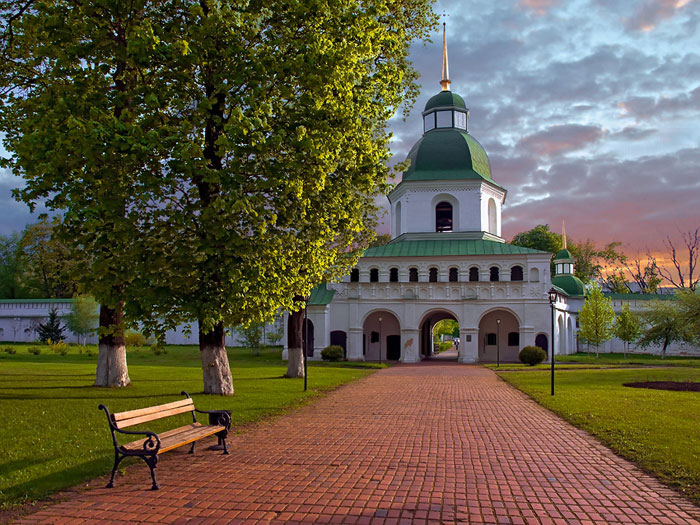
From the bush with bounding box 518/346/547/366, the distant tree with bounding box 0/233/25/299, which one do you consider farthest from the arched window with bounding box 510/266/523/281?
the distant tree with bounding box 0/233/25/299

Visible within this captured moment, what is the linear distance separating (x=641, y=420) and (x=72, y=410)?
1261 cm

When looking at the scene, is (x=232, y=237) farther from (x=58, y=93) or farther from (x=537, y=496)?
(x=537, y=496)

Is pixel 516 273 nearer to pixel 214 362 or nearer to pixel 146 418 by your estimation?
pixel 214 362

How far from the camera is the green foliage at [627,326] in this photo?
49688 millimetres

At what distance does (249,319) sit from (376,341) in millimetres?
32567

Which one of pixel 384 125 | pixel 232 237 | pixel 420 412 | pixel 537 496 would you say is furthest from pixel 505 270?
pixel 537 496

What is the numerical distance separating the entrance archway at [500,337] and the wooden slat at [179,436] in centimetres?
3784

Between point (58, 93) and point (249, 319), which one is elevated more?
point (58, 93)

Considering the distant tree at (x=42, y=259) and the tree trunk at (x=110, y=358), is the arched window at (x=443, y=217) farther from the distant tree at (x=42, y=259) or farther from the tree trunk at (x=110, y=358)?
the tree trunk at (x=110, y=358)

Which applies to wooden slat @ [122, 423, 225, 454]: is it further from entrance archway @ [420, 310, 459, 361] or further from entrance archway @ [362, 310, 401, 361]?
entrance archway @ [420, 310, 459, 361]

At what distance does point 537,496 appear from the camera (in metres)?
7.25

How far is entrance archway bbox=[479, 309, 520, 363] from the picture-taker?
45375 millimetres

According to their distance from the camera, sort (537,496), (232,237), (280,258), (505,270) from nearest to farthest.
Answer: (537,496) → (232,237) → (280,258) → (505,270)

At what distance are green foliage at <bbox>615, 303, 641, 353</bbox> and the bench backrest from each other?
156 ft
